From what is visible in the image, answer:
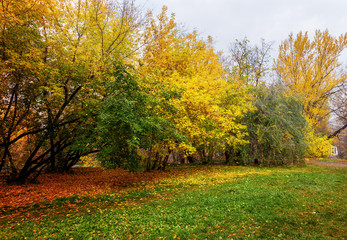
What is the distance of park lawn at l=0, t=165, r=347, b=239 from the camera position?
4184 millimetres

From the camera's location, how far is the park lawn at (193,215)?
4.18m

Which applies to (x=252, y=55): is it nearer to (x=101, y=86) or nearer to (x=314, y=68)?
(x=314, y=68)

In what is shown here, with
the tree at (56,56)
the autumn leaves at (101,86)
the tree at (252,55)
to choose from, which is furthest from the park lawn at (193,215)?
the tree at (252,55)

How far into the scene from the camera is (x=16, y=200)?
23.3 ft

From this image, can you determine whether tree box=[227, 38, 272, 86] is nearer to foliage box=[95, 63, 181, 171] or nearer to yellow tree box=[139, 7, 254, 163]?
yellow tree box=[139, 7, 254, 163]

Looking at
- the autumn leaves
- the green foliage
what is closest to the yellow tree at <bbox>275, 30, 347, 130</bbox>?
the green foliage

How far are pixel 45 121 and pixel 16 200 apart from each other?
4.17 meters

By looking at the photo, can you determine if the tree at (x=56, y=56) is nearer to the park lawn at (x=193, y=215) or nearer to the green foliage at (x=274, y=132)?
the park lawn at (x=193, y=215)

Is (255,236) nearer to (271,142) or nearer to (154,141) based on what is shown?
(154,141)

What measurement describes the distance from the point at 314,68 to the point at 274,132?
12.7m

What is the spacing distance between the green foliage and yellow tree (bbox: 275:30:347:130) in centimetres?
702

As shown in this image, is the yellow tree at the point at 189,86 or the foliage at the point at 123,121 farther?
the yellow tree at the point at 189,86

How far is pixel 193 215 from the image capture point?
16.8 ft

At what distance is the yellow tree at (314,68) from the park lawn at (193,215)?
16.6 m
